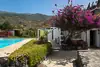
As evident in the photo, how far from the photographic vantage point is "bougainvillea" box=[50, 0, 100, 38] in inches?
664

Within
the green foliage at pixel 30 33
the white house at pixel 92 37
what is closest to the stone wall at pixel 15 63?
the white house at pixel 92 37

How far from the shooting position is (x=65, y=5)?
1758 centimetres

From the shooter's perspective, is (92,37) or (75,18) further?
(92,37)

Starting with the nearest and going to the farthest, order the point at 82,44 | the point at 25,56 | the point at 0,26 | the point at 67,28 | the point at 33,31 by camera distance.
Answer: the point at 25,56
the point at 67,28
the point at 82,44
the point at 33,31
the point at 0,26

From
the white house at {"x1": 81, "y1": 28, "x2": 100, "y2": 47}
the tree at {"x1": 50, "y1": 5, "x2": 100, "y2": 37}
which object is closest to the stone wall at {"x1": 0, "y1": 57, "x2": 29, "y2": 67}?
the tree at {"x1": 50, "y1": 5, "x2": 100, "y2": 37}

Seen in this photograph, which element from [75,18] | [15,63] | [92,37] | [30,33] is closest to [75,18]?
[75,18]

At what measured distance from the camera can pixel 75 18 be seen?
55.3 ft

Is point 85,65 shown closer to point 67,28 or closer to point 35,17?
point 67,28

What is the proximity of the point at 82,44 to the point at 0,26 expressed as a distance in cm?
3600

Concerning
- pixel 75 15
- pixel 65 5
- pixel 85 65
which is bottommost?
pixel 85 65

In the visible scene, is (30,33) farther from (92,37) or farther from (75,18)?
(75,18)

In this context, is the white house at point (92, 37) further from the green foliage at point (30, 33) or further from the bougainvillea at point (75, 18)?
the green foliage at point (30, 33)

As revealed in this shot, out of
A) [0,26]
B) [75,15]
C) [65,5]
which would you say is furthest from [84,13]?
[0,26]

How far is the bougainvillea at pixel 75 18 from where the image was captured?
1688cm
